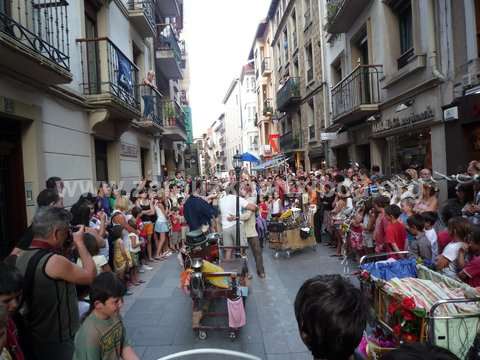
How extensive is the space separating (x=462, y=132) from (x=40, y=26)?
28.3 feet

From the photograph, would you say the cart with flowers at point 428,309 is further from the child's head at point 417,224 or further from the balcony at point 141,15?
the balcony at point 141,15

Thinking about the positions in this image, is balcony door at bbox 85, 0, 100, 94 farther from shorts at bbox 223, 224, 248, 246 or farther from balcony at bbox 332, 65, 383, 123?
balcony at bbox 332, 65, 383, 123

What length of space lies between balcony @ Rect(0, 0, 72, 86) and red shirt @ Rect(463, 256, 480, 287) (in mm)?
6036

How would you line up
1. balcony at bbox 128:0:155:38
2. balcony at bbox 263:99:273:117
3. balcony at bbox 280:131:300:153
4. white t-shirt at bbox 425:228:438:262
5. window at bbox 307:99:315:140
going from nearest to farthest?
white t-shirt at bbox 425:228:438:262, balcony at bbox 128:0:155:38, window at bbox 307:99:315:140, balcony at bbox 280:131:300:153, balcony at bbox 263:99:273:117

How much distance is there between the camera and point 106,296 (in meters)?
2.80

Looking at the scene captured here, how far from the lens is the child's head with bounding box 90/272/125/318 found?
2.80m

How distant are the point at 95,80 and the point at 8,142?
375cm

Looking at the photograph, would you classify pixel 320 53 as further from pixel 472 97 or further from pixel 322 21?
pixel 472 97

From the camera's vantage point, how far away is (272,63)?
118ft

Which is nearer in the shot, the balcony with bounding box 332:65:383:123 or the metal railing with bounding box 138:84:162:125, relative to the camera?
the balcony with bounding box 332:65:383:123

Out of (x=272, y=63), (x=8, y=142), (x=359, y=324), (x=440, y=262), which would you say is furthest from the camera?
(x=272, y=63)

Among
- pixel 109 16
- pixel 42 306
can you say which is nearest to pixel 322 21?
pixel 109 16

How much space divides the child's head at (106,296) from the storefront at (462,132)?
781 cm

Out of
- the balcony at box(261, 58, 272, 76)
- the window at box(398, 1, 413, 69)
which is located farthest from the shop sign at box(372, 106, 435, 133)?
the balcony at box(261, 58, 272, 76)
